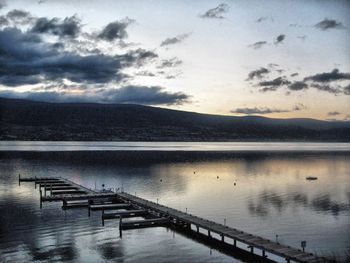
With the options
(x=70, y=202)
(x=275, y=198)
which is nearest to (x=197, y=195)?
(x=275, y=198)

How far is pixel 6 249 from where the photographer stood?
42.1 metres

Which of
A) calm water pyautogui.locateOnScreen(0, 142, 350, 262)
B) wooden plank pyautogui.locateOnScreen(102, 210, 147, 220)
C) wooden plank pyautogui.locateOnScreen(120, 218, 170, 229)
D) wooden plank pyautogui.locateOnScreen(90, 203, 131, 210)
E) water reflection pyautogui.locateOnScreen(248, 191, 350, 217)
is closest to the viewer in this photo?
calm water pyautogui.locateOnScreen(0, 142, 350, 262)

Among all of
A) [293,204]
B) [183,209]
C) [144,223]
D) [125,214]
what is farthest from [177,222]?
[293,204]

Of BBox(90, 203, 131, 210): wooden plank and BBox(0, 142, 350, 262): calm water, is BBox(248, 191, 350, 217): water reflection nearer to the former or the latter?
BBox(0, 142, 350, 262): calm water

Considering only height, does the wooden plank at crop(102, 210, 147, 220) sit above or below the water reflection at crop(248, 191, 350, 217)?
above

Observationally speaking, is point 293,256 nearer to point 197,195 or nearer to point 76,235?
point 76,235

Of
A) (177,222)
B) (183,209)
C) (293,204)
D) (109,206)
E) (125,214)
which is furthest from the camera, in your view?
(293,204)

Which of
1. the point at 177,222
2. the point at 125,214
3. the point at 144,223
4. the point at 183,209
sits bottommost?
the point at 183,209

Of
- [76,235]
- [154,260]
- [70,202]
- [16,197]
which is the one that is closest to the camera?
[154,260]

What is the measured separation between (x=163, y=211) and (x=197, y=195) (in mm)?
26575

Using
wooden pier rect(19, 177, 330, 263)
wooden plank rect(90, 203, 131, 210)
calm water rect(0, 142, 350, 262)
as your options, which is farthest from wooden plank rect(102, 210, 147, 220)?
wooden plank rect(90, 203, 131, 210)

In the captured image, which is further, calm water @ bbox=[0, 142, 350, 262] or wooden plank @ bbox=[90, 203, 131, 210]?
wooden plank @ bbox=[90, 203, 131, 210]

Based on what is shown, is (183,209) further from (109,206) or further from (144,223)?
(144,223)

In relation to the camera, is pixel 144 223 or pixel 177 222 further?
pixel 177 222
